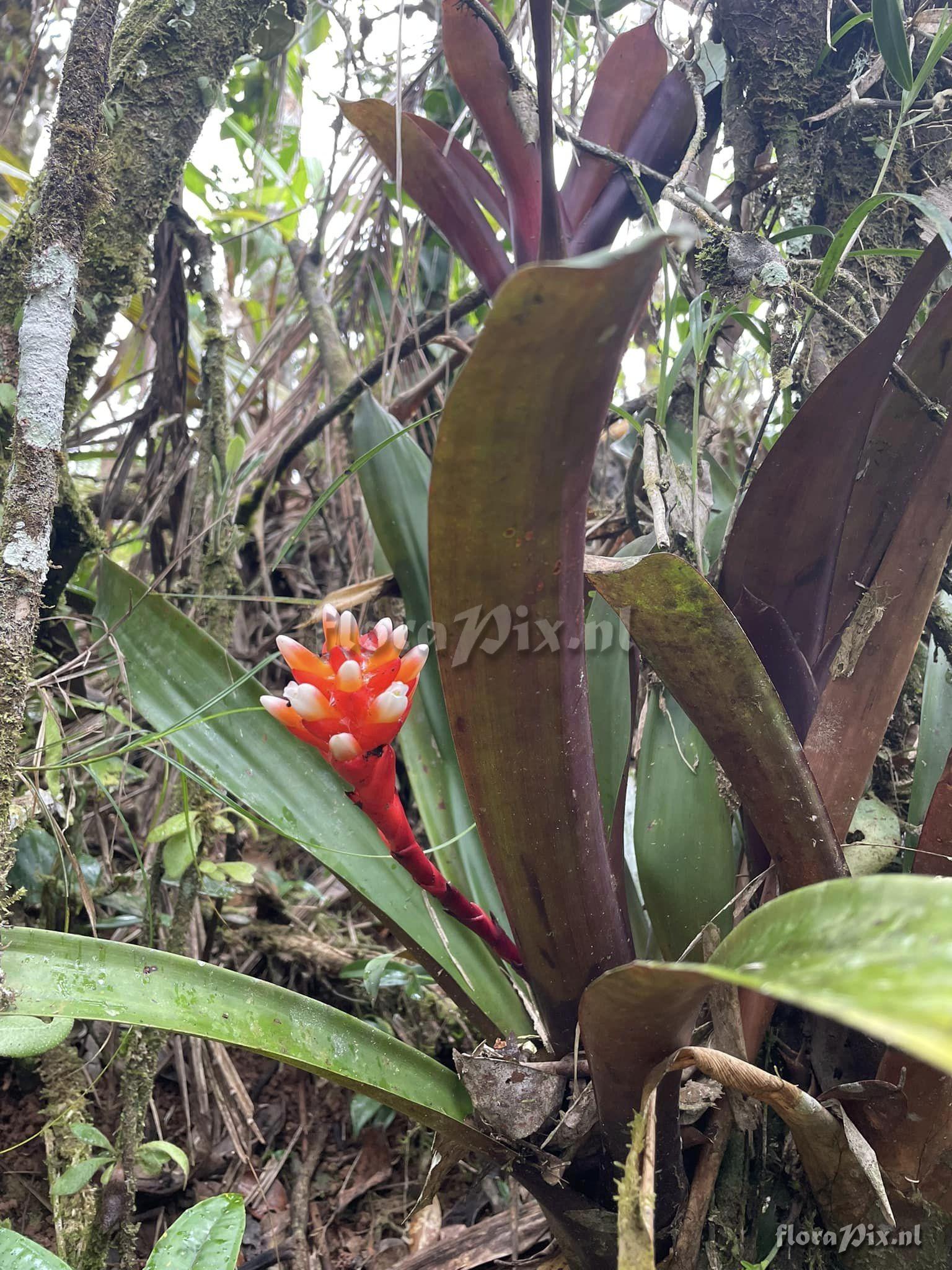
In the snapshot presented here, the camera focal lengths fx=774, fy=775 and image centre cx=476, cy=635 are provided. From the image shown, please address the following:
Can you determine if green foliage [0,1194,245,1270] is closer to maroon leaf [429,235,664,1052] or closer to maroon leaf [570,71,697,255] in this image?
maroon leaf [429,235,664,1052]

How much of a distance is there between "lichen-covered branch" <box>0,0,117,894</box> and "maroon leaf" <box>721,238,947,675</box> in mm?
704

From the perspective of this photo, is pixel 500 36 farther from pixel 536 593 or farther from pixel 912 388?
pixel 536 593

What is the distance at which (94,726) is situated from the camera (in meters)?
1.07

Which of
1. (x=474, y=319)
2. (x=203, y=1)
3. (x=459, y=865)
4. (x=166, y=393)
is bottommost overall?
(x=459, y=865)

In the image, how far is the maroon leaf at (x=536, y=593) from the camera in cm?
43

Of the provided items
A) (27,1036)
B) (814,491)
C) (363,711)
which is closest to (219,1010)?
(27,1036)

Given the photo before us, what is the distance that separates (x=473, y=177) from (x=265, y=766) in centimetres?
87

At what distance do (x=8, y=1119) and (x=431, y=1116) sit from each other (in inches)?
26.6

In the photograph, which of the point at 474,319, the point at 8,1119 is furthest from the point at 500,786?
the point at 474,319

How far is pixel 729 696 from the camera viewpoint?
649 millimetres

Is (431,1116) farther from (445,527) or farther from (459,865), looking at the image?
(445,527)

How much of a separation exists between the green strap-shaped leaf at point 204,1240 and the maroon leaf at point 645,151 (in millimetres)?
1133

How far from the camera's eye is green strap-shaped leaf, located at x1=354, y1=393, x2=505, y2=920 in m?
1.01

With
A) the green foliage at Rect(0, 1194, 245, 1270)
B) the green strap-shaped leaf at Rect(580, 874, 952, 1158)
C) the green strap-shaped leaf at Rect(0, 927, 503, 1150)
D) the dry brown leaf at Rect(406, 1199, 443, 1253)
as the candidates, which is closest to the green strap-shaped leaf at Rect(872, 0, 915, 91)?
the green strap-shaped leaf at Rect(580, 874, 952, 1158)
